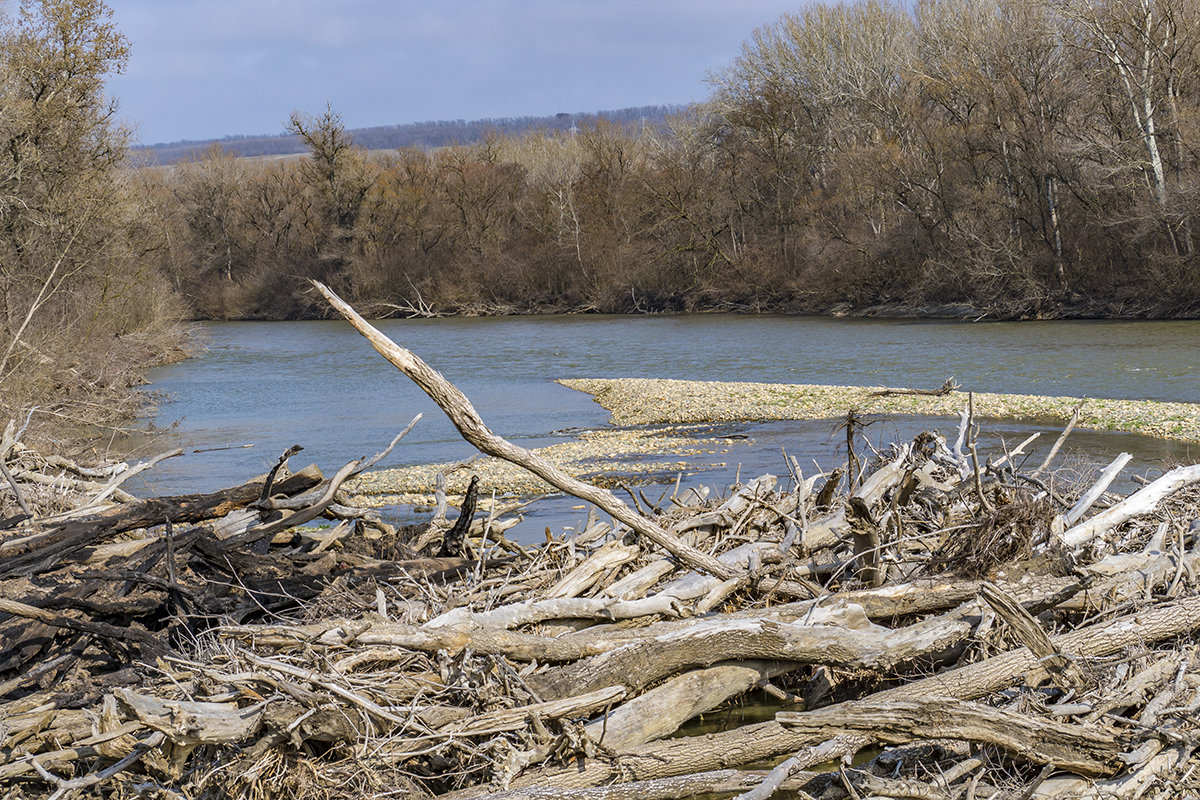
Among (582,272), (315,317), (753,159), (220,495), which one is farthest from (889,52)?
(220,495)

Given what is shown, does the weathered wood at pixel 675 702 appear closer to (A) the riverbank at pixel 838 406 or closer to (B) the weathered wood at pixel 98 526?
(B) the weathered wood at pixel 98 526

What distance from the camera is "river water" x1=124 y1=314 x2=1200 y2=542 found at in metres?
18.5

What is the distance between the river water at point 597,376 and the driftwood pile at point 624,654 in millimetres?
5291

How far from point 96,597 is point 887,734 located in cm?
450

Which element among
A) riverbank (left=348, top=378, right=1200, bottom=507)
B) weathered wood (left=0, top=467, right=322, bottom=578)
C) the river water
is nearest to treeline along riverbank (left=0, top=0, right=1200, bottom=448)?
the river water

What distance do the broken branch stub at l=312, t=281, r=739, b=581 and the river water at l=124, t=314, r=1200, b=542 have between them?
22.9 ft

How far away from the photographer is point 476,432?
437 cm

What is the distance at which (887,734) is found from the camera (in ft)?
15.1

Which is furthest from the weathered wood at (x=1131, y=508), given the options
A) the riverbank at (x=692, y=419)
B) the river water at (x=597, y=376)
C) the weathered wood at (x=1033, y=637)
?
the riverbank at (x=692, y=419)

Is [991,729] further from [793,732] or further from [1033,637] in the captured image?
[793,732]

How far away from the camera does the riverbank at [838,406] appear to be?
60.0 feet

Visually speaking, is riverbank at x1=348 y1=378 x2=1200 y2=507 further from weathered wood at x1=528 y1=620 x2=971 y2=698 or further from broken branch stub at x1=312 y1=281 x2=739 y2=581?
weathered wood at x1=528 y1=620 x2=971 y2=698

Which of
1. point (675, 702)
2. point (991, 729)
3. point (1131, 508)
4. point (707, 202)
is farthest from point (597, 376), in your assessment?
point (707, 202)

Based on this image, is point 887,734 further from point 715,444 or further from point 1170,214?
point 1170,214
